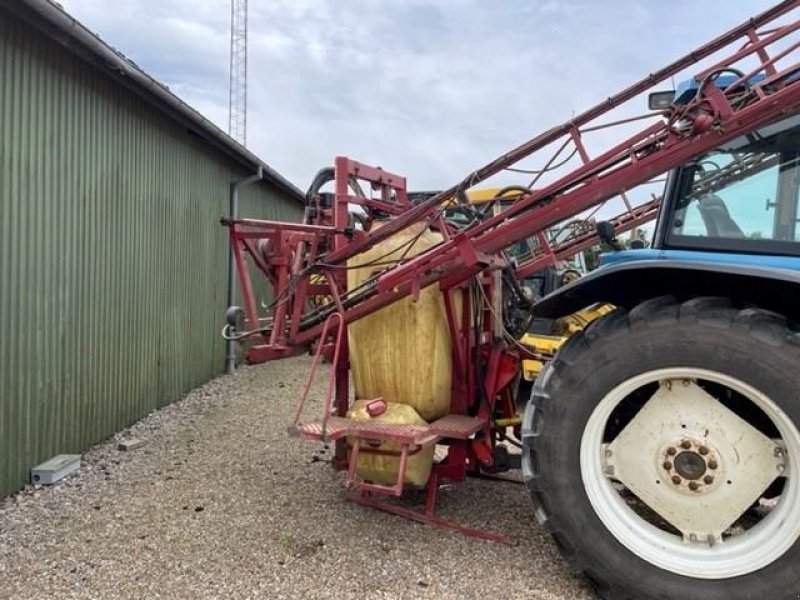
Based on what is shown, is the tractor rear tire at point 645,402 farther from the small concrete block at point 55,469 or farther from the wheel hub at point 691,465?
the small concrete block at point 55,469

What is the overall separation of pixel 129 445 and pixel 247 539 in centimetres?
214

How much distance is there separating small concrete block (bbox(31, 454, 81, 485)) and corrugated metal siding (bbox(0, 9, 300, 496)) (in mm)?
61

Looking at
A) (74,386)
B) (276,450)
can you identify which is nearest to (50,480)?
(74,386)

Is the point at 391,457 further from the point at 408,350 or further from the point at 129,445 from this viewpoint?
the point at 129,445

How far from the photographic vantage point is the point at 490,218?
3014mm

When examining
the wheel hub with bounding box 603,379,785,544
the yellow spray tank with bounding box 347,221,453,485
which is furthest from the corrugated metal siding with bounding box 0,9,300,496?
the wheel hub with bounding box 603,379,785,544

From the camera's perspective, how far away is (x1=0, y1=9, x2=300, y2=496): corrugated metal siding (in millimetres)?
3744

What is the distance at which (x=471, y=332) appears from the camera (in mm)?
3412

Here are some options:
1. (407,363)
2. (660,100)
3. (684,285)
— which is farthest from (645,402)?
(660,100)

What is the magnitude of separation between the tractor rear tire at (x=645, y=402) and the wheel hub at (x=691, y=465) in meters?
0.05

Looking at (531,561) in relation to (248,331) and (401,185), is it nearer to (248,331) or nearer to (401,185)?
(248,331)

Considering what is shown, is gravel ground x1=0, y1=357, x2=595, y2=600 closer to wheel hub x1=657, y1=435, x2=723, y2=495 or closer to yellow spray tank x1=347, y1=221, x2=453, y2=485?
yellow spray tank x1=347, y1=221, x2=453, y2=485

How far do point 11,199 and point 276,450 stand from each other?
8.10 feet

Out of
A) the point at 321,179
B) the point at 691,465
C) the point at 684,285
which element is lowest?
the point at 691,465
